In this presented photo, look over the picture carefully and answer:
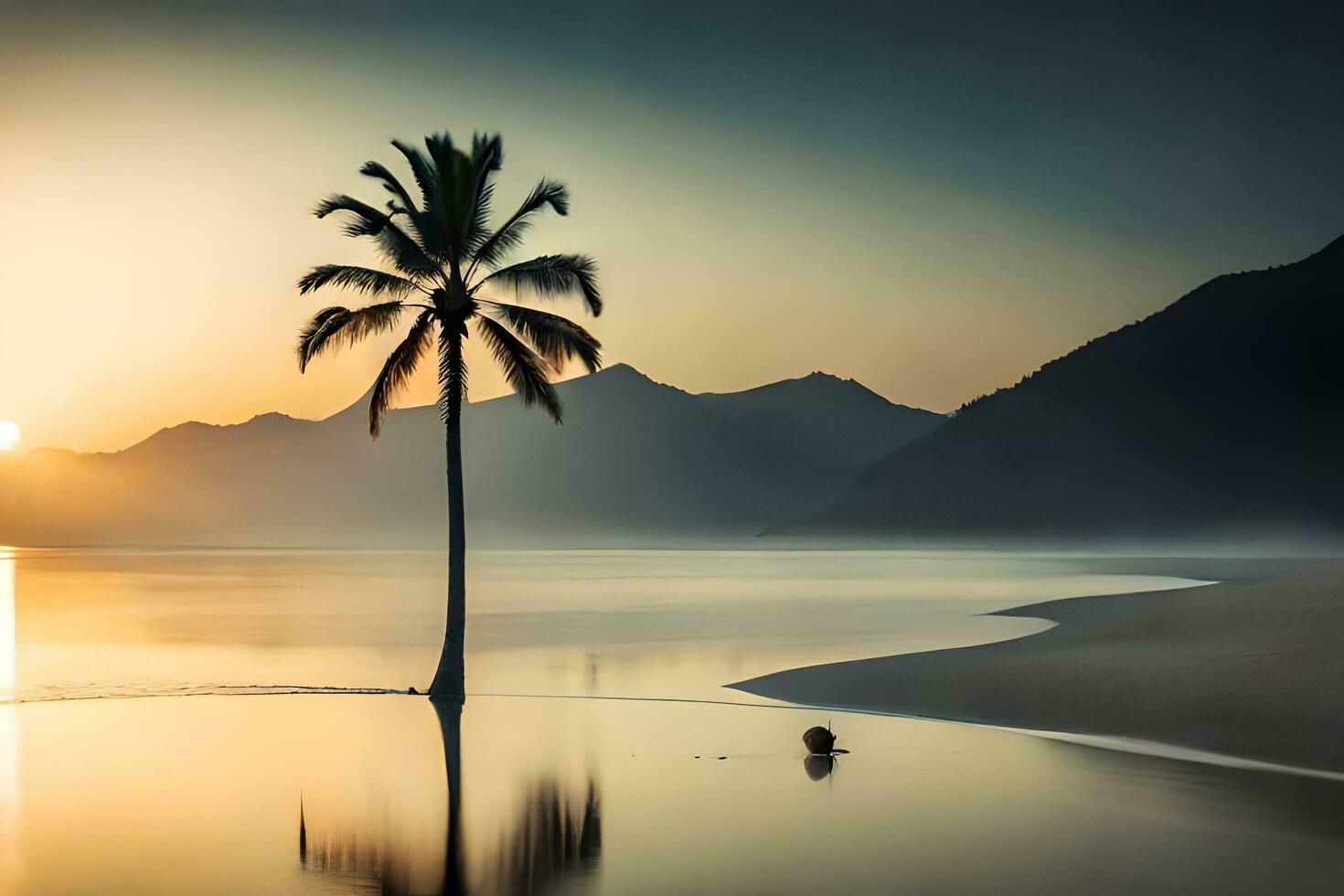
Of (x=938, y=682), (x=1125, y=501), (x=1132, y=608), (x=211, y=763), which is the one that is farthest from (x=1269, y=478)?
(x=211, y=763)

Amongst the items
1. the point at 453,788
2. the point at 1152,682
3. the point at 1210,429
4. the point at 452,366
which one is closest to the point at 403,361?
the point at 452,366

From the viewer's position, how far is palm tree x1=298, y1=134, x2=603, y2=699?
20562 millimetres

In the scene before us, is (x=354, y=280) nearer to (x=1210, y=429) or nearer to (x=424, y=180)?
(x=424, y=180)

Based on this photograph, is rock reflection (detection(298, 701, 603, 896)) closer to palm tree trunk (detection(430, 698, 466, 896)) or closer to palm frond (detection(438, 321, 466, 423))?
A: palm tree trunk (detection(430, 698, 466, 896))

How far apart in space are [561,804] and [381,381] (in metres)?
9.60

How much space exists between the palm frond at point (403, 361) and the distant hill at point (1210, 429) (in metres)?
155

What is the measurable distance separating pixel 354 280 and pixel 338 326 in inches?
28.1

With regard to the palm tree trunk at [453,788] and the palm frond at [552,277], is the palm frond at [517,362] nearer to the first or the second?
the palm frond at [552,277]

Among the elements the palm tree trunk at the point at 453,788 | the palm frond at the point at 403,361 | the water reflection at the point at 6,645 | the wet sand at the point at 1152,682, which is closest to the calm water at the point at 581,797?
the palm tree trunk at the point at 453,788

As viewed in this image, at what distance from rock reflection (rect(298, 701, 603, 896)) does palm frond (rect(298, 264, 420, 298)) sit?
31.5 ft

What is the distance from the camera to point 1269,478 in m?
169

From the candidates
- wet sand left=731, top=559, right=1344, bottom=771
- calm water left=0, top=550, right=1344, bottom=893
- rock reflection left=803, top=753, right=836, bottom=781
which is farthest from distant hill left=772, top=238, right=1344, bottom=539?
rock reflection left=803, top=753, right=836, bottom=781

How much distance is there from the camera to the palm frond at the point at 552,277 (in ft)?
69.2

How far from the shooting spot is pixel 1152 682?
20422 millimetres
